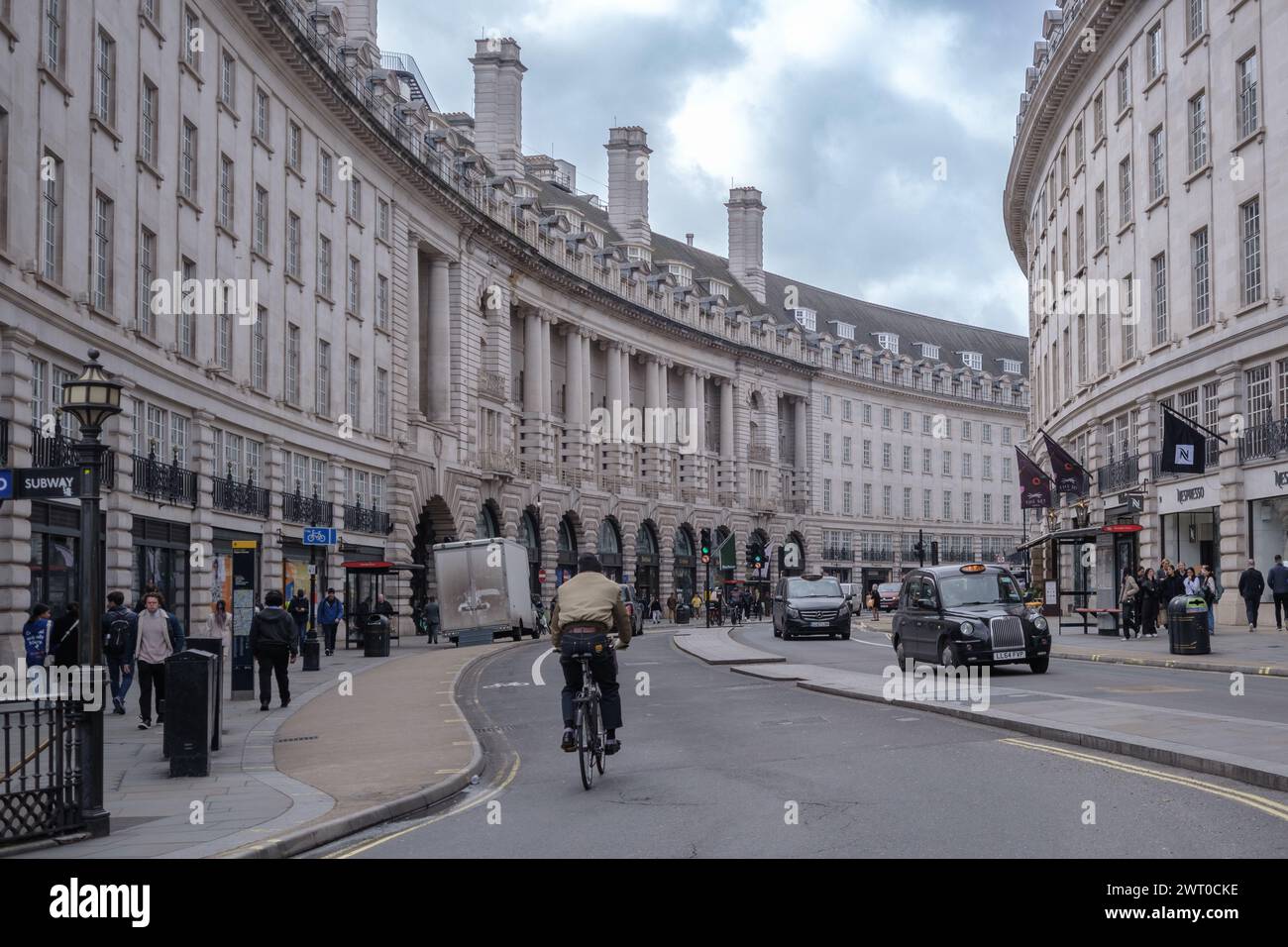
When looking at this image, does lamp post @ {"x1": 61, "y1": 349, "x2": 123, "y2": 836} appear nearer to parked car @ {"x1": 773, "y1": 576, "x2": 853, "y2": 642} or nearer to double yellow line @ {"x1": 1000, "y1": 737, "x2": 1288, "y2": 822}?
double yellow line @ {"x1": 1000, "y1": 737, "x2": 1288, "y2": 822}

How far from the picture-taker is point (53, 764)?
10617 mm

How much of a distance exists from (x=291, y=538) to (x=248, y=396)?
223 inches

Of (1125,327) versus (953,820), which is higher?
(1125,327)

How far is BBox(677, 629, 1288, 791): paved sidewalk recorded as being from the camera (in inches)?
451

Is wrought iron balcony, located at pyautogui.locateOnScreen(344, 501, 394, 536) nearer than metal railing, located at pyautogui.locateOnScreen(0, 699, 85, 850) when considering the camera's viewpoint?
No

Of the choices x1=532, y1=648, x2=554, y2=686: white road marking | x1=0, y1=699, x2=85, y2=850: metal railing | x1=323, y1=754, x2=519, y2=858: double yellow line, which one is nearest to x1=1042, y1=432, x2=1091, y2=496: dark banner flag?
x1=532, y1=648, x2=554, y2=686: white road marking

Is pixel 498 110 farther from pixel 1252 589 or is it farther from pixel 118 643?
pixel 118 643

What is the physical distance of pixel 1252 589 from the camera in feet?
107

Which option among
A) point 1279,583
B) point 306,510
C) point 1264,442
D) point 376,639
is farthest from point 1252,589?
point 306,510

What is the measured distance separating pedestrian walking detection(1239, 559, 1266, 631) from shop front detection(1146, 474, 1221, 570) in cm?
346

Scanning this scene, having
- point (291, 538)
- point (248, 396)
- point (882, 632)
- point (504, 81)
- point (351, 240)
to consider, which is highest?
point (504, 81)

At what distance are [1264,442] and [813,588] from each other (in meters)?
14.1

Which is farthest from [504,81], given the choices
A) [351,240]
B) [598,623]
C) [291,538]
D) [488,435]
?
[598,623]

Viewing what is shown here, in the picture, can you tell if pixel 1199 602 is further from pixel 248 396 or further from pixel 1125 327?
pixel 248 396
